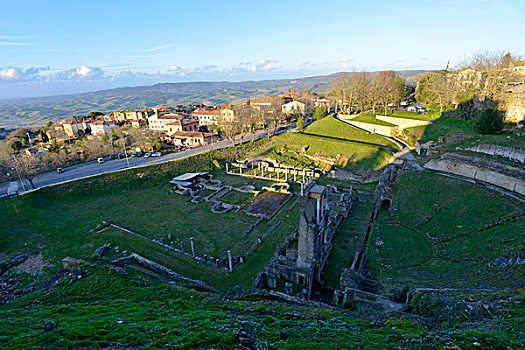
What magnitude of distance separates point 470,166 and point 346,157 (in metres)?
19.0

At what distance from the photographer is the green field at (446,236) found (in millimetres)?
16250

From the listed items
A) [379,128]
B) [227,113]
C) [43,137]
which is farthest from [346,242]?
[43,137]

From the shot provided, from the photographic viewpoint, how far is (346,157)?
152 ft

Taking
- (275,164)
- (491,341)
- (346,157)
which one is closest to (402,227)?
(491,341)

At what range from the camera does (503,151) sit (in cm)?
2950

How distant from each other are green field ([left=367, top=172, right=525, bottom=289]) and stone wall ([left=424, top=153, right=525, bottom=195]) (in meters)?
2.70

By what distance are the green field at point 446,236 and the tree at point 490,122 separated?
39.3 feet

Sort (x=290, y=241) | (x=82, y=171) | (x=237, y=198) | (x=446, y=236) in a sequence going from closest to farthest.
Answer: (x=446, y=236), (x=290, y=241), (x=237, y=198), (x=82, y=171)

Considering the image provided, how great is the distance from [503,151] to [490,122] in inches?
265

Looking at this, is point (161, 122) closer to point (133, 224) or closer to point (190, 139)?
point (190, 139)

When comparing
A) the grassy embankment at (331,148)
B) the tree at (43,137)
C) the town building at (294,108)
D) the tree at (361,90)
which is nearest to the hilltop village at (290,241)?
the grassy embankment at (331,148)

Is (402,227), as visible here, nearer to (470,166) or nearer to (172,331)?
(470,166)

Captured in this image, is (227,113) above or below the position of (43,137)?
above

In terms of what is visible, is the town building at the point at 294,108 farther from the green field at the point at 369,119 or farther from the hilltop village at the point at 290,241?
the hilltop village at the point at 290,241
